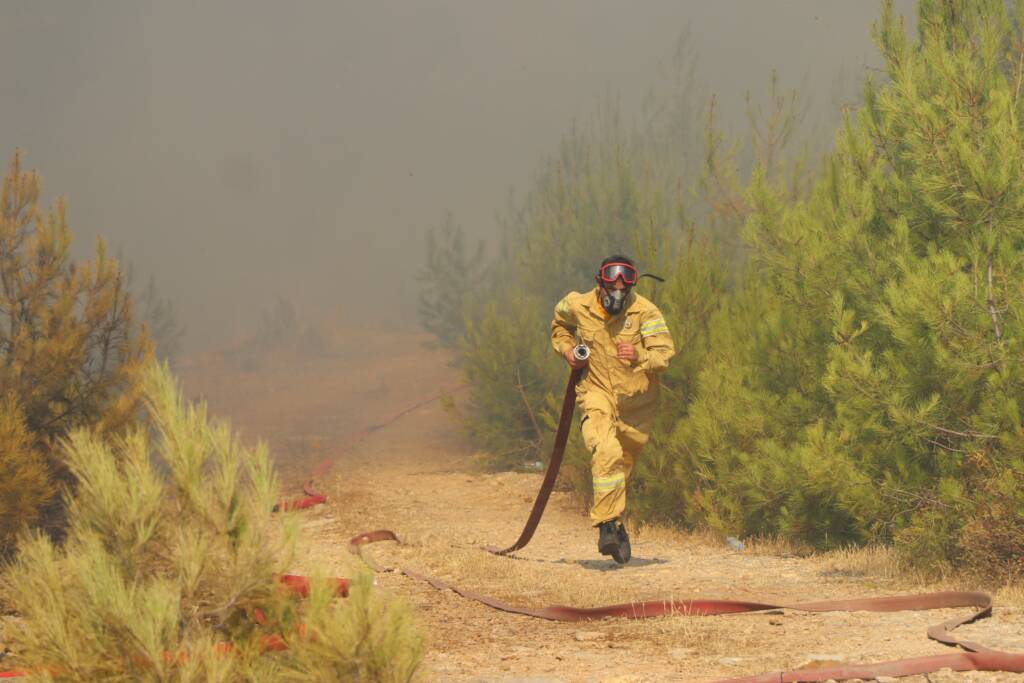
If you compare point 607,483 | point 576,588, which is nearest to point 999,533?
point 576,588

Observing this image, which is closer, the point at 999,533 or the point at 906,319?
the point at 999,533

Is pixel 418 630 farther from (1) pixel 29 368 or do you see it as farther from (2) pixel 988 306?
(1) pixel 29 368

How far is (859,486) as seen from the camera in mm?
6543

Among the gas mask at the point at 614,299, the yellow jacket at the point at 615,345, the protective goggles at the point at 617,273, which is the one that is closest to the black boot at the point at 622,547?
the yellow jacket at the point at 615,345

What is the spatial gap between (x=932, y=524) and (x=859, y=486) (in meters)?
0.48

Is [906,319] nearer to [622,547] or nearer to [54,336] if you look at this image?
[622,547]

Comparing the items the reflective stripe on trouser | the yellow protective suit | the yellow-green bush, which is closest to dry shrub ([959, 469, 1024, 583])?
the reflective stripe on trouser

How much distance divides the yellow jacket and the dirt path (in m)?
1.12

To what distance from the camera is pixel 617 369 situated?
25.1 ft

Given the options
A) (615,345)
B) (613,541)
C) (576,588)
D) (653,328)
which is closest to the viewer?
(576,588)

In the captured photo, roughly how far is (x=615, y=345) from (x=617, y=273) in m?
0.51

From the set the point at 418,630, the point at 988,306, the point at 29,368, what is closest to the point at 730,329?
the point at 988,306

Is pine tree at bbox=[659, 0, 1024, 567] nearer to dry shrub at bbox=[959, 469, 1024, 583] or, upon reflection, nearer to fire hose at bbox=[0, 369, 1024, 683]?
dry shrub at bbox=[959, 469, 1024, 583]

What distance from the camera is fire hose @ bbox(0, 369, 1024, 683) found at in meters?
3.70
